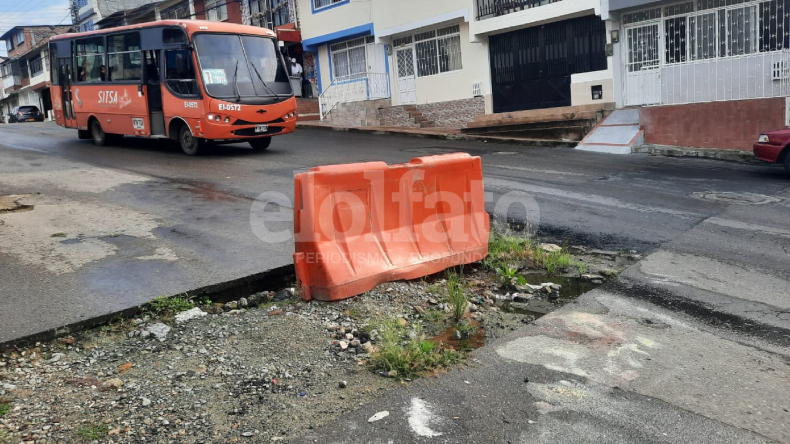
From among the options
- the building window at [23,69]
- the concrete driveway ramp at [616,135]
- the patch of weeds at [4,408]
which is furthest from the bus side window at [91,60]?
the building window at [23,69]

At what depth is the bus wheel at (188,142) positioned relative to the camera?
15250 millimetres

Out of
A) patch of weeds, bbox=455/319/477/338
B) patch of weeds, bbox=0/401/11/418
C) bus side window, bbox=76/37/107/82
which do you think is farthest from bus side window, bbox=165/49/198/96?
patch of weeds, bbox=0/401/11/418

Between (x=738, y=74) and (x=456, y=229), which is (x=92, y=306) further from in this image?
(x=738, y=74)

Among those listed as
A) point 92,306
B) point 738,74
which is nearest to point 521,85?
point 738,74

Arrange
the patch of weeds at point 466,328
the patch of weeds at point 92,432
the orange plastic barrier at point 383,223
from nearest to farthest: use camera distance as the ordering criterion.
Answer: the patch of weeds at point 92,432 → the patch of weeds at point 466,328 → the orange plastic barrier at point 383,223

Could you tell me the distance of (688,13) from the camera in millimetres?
17719

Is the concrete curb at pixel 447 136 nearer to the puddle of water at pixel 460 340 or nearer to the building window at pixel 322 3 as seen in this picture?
the building window at pixel 322 3

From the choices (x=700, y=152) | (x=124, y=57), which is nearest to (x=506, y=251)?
(x=700, y=152)

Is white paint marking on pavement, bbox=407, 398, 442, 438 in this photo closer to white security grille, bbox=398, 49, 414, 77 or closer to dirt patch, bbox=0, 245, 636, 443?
dirt patch, bbox=0, 245, 636, 443

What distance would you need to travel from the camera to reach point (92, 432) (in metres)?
3.49

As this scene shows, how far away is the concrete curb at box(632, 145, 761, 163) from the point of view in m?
14.5

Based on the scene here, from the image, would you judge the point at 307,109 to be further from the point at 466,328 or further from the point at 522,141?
the point at 466,328

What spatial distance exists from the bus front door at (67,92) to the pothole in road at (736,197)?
634 inches

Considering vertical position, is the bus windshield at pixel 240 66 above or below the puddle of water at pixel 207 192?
above
